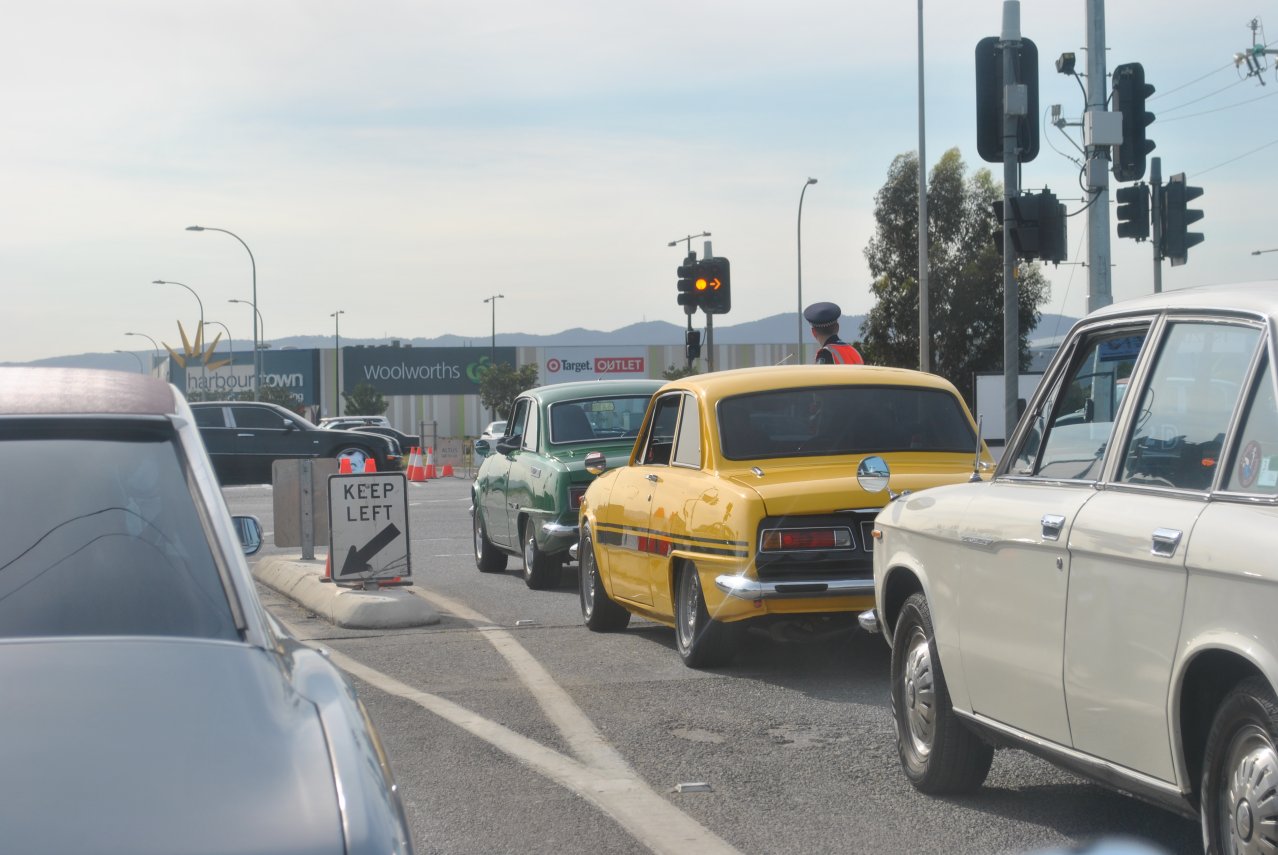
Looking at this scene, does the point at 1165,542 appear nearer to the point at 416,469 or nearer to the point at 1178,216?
the point at 1178,216

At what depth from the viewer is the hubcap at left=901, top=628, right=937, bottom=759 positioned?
229 inches

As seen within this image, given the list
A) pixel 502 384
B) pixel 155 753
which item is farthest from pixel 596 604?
A: pixel 502 384

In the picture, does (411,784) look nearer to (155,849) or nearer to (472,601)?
(155,849)

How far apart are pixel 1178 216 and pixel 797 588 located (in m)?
11.4

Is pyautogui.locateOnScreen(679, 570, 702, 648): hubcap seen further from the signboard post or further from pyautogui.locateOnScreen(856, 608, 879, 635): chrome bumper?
the signboard post

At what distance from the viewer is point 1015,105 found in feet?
50.2

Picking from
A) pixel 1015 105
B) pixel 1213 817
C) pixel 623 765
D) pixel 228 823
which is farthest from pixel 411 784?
pixel 1015 105

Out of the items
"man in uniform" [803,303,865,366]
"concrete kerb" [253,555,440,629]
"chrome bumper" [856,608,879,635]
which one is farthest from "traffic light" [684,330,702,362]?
"chrome bumper" [856,608,879,635]

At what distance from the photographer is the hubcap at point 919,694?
5805 millimetres

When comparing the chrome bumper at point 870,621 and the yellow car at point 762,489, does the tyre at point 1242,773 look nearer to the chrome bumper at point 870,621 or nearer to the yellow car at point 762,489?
the chrome bumper at point 870,621

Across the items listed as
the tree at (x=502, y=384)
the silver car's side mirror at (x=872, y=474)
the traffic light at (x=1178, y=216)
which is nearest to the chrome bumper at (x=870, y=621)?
the silver car's side mirror at (x=872, y=474)

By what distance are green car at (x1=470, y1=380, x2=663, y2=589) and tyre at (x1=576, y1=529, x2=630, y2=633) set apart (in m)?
1.86

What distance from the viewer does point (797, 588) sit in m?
7.95

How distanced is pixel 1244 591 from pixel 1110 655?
707 millimetres
